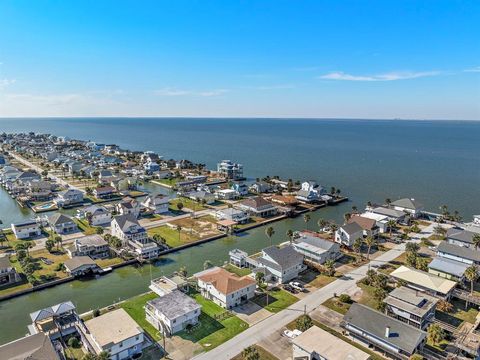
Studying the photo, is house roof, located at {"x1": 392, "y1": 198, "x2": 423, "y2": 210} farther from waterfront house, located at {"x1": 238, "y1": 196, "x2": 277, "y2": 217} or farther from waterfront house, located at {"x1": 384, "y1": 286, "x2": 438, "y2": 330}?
waterfront house, located at {"x1": 384, "y1": 286, "x2": 438, "y2": 330}

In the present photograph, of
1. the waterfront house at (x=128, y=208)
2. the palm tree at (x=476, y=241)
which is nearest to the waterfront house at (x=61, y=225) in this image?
the waterfront house at (x=128, y=208)

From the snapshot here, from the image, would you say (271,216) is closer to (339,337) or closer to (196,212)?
(196,212)

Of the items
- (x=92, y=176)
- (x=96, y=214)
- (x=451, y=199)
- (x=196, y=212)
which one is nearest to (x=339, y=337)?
(x=196, y=212)

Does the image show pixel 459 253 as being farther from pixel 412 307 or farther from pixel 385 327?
pixel 385 327

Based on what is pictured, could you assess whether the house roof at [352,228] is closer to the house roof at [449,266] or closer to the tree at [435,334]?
the house roof at [449,266]

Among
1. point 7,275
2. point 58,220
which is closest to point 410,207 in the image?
point 58,220

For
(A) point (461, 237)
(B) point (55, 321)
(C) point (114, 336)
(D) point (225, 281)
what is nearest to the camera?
(C) point (114, 336)
